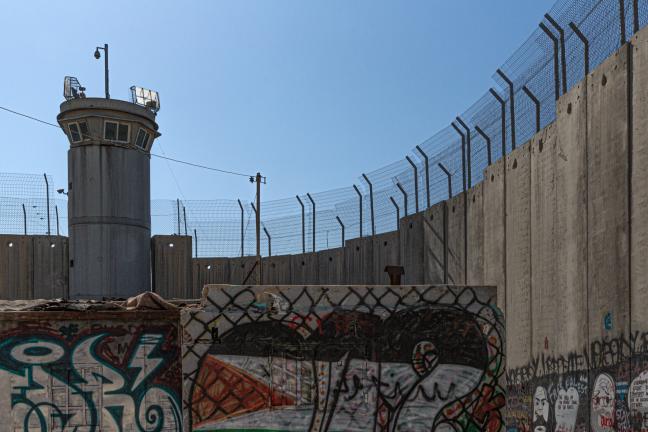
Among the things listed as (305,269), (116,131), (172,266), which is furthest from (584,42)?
(172,266)

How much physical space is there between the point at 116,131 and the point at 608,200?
73.4 feet

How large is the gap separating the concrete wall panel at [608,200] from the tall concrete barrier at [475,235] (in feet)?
15.0

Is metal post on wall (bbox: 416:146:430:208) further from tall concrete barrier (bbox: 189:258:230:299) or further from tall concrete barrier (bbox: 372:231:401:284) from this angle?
tall concrete barrier (bbox: 189:258:230:299)

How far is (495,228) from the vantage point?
12.7 meters

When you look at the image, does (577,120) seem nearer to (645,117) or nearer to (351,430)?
(645,117)

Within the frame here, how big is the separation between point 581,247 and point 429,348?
7.73 feet

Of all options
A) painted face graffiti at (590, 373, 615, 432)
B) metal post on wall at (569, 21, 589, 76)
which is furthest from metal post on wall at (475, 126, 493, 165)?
painted face graffiti at (590, 373, 615, 432)

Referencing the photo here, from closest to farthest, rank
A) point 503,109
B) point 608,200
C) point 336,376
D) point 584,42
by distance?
1. point 608,200
2. point 336,376
3. point 584,42
4. point 503,109

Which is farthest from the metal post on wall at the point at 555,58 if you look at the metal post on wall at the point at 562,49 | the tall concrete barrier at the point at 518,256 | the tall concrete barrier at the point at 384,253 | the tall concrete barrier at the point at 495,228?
the tall concrete barrier at the point at 384,253

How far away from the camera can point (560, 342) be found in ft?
31.3

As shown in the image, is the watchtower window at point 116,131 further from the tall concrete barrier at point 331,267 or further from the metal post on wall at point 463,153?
the metal post on wall at point 463,153

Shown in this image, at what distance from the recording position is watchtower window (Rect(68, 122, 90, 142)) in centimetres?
2716

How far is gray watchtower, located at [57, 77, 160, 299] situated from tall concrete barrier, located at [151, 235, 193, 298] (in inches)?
41.4

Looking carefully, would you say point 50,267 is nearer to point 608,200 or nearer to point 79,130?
point 79,130
